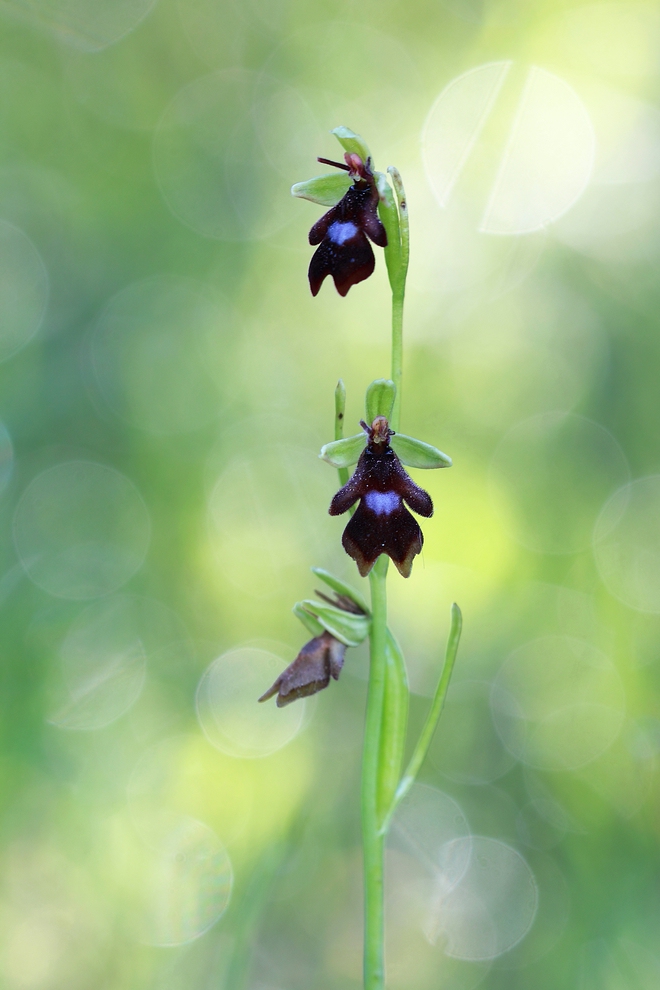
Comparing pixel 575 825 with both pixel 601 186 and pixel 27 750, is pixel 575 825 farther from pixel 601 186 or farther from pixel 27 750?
pixel 601 186

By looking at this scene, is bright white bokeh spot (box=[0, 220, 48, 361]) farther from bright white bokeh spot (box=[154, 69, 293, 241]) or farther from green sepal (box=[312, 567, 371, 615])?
green sepal (box=[312, 567, 371, 615])

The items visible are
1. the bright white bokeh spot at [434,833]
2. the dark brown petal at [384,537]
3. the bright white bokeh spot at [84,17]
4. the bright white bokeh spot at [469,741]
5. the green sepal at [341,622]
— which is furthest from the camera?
the bright white bokeh spot at [84,17]

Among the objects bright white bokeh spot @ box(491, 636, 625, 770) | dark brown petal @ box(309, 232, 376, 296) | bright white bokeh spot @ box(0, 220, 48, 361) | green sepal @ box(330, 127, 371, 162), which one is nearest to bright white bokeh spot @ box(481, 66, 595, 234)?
bright white bokeh spot @ box(491, 636, 625, 770)

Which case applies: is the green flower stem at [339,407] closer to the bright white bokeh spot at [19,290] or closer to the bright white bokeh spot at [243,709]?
the bright white bokeh spot at [243,709]

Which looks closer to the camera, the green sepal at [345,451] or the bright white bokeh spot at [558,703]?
the green sepal at [345,451]

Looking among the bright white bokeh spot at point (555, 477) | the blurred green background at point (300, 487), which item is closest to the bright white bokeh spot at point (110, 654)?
the blurred green background at point (300, 487)

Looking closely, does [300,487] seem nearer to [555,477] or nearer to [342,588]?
[555,477]
